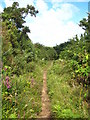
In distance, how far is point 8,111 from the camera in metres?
5.39

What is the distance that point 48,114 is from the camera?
6461 mm

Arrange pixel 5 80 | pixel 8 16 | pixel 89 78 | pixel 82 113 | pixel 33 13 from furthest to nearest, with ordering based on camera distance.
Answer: pixel 33 13, pixel 8 16, pixel 89 78, pixel 5 80, pixel 82 113

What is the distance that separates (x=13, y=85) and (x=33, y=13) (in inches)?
651

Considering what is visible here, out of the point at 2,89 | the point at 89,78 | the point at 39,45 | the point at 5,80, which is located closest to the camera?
the point at 2,89

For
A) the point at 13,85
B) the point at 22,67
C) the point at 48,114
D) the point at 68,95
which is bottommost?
the point at 48,114

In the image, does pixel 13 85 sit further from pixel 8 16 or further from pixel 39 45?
pixel 39 45

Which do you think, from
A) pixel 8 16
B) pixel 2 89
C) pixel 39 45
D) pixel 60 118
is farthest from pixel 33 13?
pixel 60 118

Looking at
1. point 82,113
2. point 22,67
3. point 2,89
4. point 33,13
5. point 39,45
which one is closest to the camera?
point 82,113

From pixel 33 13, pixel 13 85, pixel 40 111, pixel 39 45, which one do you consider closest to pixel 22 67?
pixel 13 85

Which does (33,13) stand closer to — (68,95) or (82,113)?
(68,95)

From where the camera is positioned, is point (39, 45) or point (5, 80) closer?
point (5, 80)

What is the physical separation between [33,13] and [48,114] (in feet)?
57.9

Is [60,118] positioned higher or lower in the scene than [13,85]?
lower

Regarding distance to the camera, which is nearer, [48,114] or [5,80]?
[48,114]
